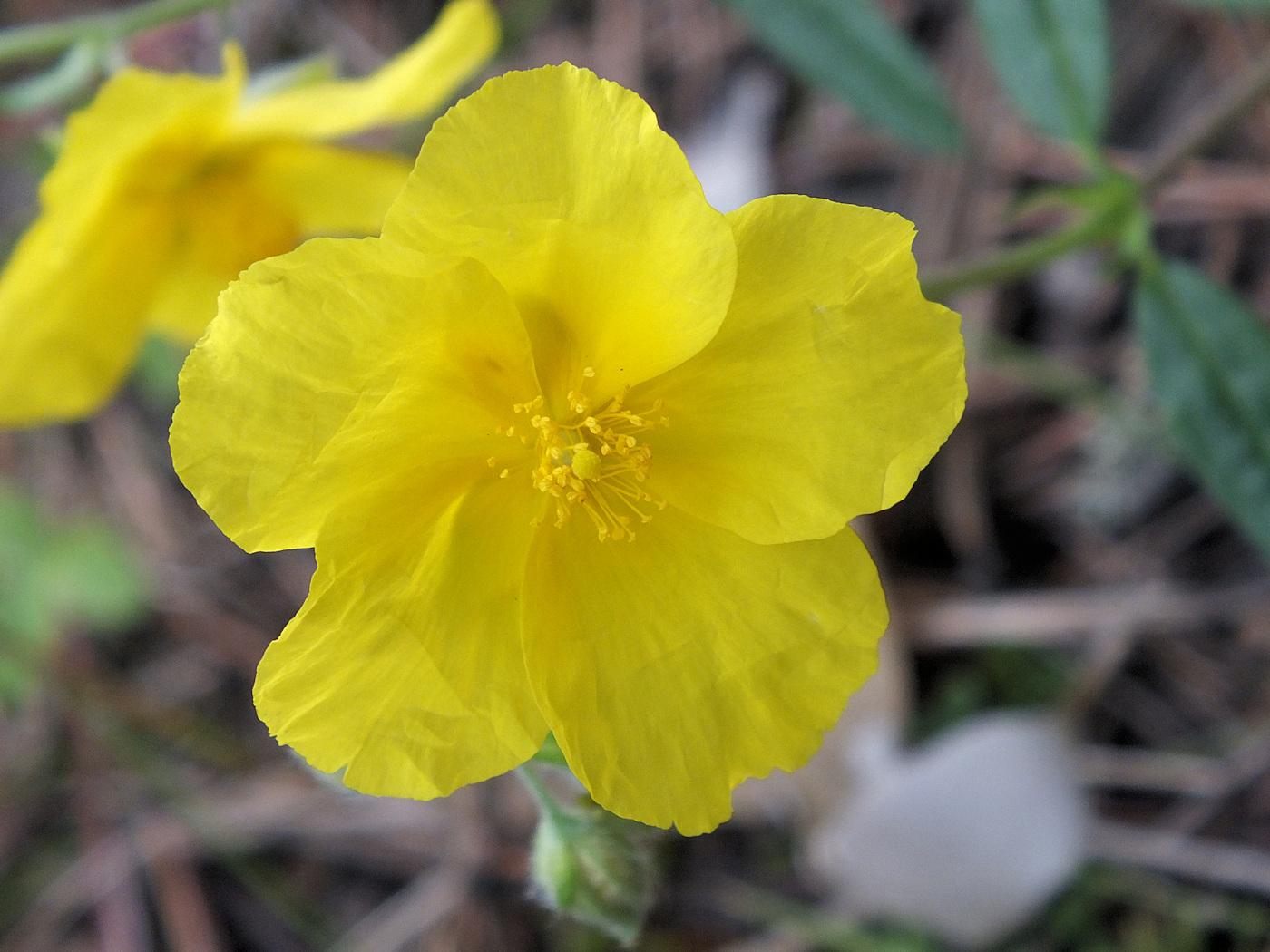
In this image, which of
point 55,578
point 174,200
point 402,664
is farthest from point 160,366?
point 402,664

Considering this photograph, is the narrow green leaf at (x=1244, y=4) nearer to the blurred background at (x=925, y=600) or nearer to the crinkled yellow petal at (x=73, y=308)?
the blurred background at (x=925, y=600)

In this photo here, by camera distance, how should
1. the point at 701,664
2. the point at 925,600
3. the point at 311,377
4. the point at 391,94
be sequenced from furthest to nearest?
the point at 925,600
the point at 391,94
the point at 701,664
the point at 311,377

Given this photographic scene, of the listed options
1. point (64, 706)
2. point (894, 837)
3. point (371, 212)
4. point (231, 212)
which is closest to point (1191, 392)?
point (894, 837)

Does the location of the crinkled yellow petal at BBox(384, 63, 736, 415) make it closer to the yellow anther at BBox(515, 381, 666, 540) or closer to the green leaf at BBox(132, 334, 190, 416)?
the yellow anther at BBox(515, 381, 666, 540)

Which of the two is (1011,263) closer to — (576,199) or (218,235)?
(576,199)

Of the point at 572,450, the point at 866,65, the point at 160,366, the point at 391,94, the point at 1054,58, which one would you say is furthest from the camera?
the point at 160,366

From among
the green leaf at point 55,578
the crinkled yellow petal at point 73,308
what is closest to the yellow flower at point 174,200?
the crinkled yellow petal at point 73,308

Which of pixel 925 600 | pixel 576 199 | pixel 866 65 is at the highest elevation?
pixel 576 199
